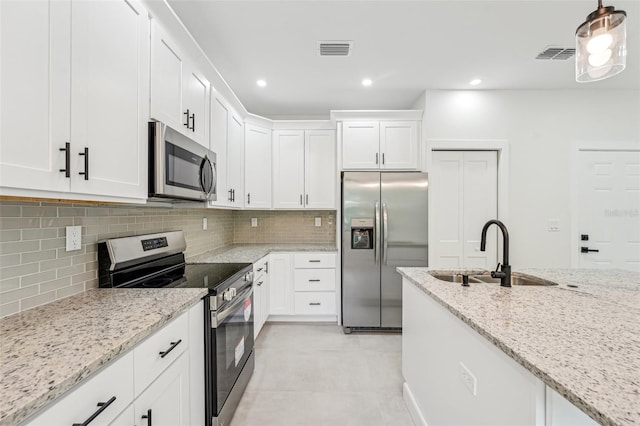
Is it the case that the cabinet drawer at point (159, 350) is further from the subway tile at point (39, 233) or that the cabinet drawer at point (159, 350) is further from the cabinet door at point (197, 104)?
the cabinet door at point (197, 104)

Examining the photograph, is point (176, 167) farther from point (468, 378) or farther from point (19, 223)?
point (468, 378)

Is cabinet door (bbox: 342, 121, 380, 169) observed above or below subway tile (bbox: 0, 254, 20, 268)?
above

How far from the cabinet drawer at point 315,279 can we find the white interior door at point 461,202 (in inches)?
48.3

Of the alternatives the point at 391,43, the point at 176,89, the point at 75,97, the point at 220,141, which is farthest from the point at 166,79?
the point at 391,43

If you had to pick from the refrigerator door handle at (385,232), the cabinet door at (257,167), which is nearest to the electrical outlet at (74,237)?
the cabinet door at (257,167)

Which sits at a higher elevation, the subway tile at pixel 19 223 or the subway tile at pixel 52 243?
the subway tile at pixel 19 223

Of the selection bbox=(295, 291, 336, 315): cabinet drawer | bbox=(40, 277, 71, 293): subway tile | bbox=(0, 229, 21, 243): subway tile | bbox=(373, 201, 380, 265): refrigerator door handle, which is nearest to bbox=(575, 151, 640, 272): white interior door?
bbox=(373, 201, 380, 265): refrigerator door handle

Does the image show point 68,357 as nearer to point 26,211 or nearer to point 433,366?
point 26,211

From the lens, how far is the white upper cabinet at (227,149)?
7.93ft

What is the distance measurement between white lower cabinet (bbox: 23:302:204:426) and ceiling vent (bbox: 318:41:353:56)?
219 cm

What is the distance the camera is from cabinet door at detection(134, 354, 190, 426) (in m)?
0.98

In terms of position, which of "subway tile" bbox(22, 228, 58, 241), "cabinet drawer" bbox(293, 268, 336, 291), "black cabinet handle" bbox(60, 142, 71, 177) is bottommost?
"cabinet drawer" bbox(293, 268, 336, 291)

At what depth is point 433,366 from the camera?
4.89 feet

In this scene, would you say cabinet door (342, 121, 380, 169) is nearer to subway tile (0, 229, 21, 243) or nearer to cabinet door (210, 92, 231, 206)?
cabinet door (210, 92, 231, 206)
